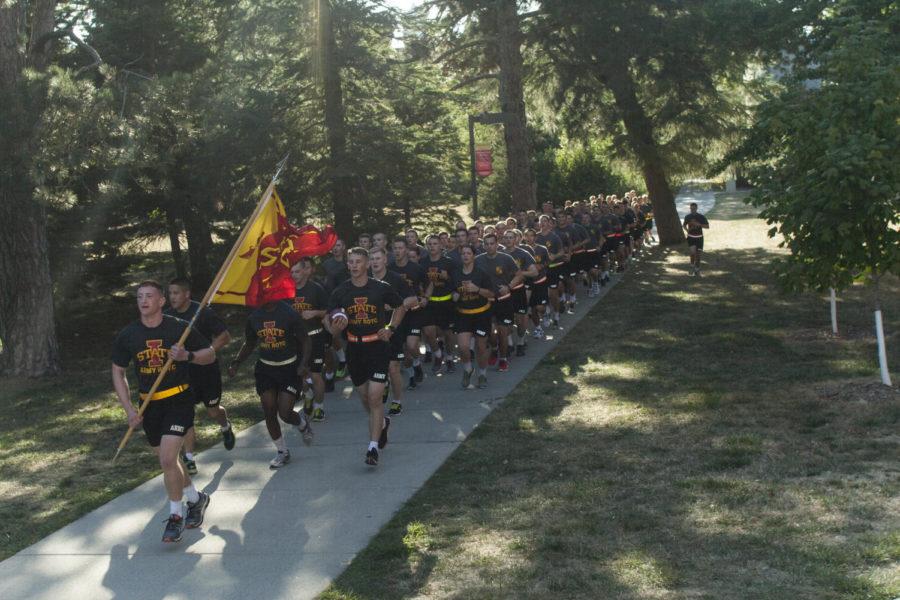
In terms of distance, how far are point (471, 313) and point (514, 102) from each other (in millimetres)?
13226

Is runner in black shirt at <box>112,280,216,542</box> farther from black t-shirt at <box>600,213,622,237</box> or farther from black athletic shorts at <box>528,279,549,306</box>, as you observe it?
black t-shirt at <box>600,213,622,237</box>

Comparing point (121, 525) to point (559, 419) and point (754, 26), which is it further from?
point (754, 26)

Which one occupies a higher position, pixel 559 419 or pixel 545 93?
pixel 545 93

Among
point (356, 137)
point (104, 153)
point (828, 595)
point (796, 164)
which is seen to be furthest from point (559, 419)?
point (356, 137)

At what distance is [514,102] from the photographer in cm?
2562

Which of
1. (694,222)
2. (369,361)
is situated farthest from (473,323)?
(694,222)

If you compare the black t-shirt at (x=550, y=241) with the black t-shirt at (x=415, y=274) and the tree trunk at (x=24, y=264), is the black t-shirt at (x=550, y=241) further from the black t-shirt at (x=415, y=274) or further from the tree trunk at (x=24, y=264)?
the tree trunk at (x=24, y=264)

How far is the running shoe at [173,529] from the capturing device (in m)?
7.86

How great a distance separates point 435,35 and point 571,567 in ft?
74.0

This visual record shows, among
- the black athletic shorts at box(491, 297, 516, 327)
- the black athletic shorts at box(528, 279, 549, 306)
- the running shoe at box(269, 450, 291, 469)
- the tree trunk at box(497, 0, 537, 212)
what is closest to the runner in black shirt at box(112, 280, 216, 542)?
the running shoe at box(269, 450, 291, 469)

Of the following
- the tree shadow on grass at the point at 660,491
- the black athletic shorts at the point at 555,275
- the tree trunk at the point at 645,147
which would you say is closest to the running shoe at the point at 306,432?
the tree shadow on grass at the point at 660,491

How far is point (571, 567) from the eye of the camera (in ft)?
21.9

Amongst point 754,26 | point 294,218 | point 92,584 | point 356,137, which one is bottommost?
point 92,584

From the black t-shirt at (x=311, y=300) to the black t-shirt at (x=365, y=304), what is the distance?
2150 millimetres
